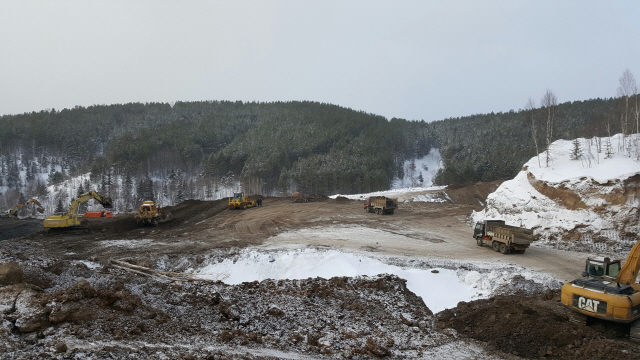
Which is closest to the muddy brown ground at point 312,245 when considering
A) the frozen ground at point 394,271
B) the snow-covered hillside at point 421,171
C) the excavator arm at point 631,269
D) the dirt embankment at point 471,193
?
the frozen ground at point 394,271

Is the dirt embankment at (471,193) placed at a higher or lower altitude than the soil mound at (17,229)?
higher

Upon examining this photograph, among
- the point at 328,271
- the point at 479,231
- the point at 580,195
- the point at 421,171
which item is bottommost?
the point at 328,271

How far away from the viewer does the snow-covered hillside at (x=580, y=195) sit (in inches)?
850

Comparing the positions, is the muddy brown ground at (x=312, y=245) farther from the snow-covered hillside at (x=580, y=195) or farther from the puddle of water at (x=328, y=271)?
the snow-covered hillside at (x=580, y=195)

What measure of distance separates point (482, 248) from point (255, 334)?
57.0ft

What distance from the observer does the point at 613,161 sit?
24.5 meters

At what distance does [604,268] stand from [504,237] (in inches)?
364

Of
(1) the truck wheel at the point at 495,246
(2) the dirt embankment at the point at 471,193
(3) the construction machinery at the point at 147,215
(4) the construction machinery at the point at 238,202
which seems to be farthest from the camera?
(2) the dirt embankment at the point at 471,193

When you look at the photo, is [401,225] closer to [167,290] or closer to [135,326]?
[167,290]

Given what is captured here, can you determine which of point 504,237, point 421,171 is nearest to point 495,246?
point 504,237

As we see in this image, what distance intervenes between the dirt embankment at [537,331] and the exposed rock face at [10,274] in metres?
12.3

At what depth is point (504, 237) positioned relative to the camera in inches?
794

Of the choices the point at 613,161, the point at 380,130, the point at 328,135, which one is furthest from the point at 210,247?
the point at 380,130

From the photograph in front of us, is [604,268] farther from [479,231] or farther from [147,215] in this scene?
[147,215]
